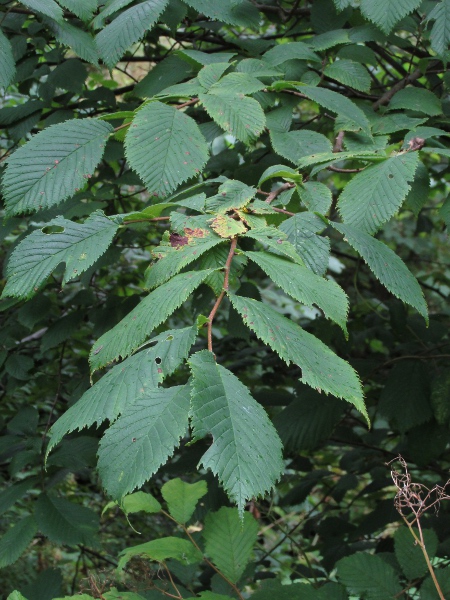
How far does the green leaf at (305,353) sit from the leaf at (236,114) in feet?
1.70

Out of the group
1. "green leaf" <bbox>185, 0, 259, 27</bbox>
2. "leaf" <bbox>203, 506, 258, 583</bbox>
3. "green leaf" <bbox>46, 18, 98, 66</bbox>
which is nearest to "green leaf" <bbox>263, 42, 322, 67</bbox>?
"green leaf" <bbox>185, 0, 259, 27</bbox>

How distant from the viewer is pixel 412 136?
139 cm

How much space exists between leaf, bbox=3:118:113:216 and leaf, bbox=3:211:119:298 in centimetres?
17

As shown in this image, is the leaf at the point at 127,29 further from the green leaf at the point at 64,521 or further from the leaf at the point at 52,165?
the green leaf at the point at 64,521

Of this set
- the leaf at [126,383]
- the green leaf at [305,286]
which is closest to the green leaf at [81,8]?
the green leaf at [305,286]

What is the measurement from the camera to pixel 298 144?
1.45 m

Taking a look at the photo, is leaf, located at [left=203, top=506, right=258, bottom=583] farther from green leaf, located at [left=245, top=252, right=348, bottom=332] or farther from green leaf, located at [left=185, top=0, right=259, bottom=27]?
green leaf, located at [left=185, top=0, right=259, bottom=27]

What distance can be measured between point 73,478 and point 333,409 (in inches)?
77.9

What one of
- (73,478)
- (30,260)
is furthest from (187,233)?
(73,478)

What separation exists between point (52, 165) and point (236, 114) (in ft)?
1.17

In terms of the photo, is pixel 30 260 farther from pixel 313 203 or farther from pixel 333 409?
pixel 333 409

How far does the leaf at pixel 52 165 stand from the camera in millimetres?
1221

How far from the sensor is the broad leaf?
0.88m

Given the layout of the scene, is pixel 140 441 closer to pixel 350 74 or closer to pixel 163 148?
pixel 163 148
